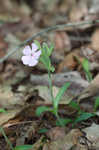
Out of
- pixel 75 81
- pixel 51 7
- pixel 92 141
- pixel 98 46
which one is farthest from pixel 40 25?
pixel 92 141

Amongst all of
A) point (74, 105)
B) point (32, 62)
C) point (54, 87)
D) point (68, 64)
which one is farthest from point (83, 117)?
point (68, 64)

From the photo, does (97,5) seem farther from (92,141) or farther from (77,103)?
(92,141)

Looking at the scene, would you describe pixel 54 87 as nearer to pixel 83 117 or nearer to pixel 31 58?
pixel 83 117

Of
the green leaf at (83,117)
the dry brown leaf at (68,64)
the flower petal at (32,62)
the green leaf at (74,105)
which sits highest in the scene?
the flower petal at (32,62)

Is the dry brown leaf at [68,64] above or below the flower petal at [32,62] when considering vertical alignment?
below

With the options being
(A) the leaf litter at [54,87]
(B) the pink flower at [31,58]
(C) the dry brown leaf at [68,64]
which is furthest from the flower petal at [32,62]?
(C) the dry brown leaf at [68,64]

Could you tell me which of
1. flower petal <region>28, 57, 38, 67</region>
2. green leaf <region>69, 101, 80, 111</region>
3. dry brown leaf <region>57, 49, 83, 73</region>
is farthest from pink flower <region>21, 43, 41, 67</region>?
dry brown leaf <region>57, 49, 83, 73</region>

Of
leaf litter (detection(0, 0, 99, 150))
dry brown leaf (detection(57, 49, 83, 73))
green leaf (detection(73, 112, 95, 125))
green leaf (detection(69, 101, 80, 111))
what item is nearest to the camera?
leaf litter (detection(0, 0, 99, 150))

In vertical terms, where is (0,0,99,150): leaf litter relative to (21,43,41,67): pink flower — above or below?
below

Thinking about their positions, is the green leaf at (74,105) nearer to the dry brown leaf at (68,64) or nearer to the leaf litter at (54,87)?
the leaf litter at (54,87)

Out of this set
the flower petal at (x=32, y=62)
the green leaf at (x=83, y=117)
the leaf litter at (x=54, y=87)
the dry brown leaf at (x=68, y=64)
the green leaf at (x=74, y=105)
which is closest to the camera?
the flower petal at (x=32, y=62)

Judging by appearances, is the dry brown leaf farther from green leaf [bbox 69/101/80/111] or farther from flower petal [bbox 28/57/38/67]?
flower petal [bbox 28/57/38/67]
